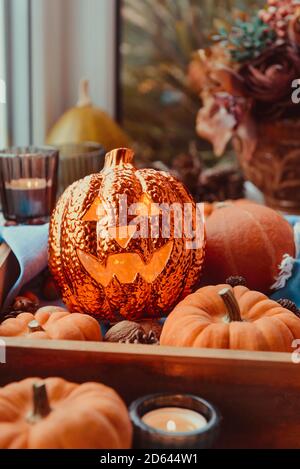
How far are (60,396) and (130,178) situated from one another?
345 mm

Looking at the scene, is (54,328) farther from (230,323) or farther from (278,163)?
(278,163)

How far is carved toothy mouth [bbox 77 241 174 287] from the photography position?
833mm

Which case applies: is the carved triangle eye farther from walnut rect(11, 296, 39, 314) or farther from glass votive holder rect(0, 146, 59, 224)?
glass votive holder rect(0, 146, 59, 224)

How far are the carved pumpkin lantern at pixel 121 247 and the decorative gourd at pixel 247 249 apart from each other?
0.08m

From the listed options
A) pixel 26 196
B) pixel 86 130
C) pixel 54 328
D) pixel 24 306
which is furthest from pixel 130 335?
pixel 86 130

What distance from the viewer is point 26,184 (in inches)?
42.2

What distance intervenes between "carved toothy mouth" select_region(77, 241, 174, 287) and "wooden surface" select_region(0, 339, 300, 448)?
19 cm

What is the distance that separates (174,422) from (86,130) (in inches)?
39.9

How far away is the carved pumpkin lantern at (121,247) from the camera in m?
0.83

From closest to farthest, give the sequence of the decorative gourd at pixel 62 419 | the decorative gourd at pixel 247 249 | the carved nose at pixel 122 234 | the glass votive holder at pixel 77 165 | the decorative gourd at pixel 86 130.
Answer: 1. the decorative gourd at pixel 62 419
2. the carved nose at pixel 122 234
3. the decorative gourd at pixel 247 249
4. the glass votive holder at pixel 77 165
5. the decorative gourd at pixel 86 130

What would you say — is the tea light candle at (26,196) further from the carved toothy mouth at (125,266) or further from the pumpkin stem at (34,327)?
the pumpkin stem at (34,327)

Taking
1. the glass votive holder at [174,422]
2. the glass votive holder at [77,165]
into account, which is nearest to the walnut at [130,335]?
the glass votive holder at [174,422]

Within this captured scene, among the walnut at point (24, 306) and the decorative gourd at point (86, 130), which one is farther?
the decorative gourd at point (86, 130)

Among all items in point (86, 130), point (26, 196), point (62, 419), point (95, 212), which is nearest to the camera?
point (62, 419)
